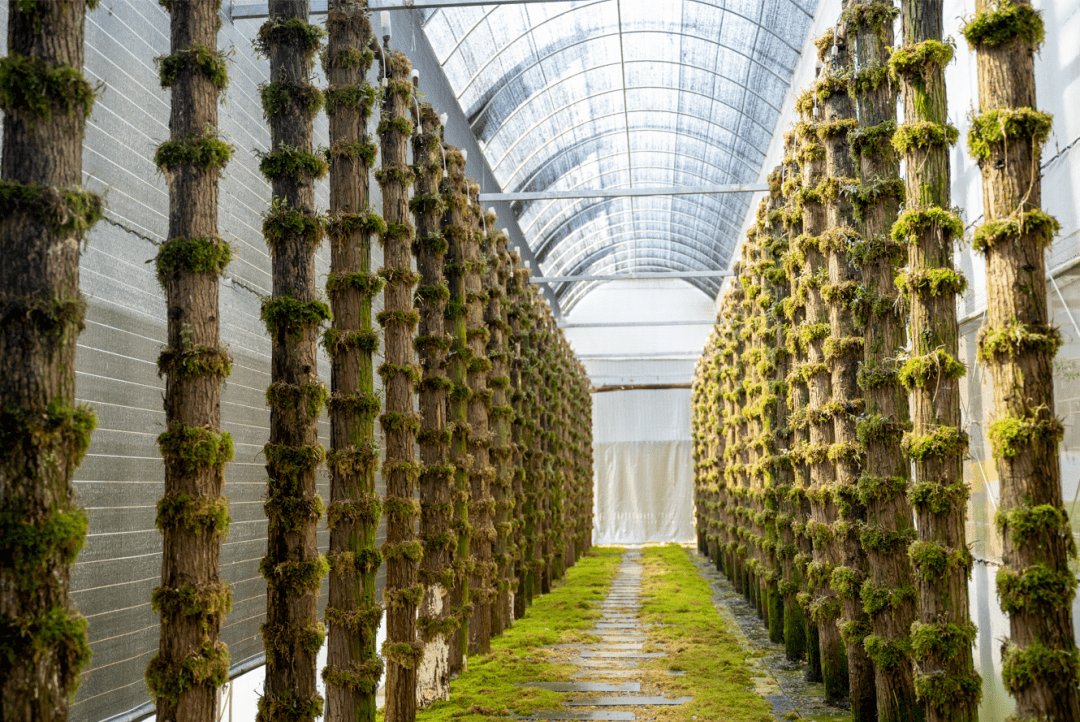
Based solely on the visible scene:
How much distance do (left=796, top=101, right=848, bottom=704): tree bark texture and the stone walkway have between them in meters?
1.57

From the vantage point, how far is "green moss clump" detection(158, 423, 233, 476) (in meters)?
5.36

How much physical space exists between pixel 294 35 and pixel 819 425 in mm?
5987

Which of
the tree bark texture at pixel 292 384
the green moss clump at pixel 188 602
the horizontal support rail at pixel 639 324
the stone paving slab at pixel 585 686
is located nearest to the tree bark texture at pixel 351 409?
the tree bark texture at pixel 292 384

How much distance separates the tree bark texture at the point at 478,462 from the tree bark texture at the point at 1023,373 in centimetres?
724

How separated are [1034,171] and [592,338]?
34306 millimetres

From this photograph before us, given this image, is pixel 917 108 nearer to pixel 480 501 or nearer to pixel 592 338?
pixel 480 501

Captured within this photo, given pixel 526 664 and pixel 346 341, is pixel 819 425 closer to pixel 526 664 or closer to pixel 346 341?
pixel 346 341

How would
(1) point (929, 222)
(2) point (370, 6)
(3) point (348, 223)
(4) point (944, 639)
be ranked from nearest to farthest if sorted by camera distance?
(4) point (944, 639) → (1) point (929, 222) → (3) point (348, 223) → (2) point (370, 6)

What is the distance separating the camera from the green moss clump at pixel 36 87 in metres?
4.23

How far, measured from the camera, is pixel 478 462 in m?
12.3

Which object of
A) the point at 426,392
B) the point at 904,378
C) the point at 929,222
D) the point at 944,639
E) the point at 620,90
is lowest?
the point at 944,639

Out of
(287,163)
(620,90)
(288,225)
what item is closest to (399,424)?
(288,225)

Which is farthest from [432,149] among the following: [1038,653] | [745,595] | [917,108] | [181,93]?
[745,595]

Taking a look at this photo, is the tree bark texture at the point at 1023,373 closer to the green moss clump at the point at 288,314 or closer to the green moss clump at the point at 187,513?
the green moss clump at the point at 288,314
